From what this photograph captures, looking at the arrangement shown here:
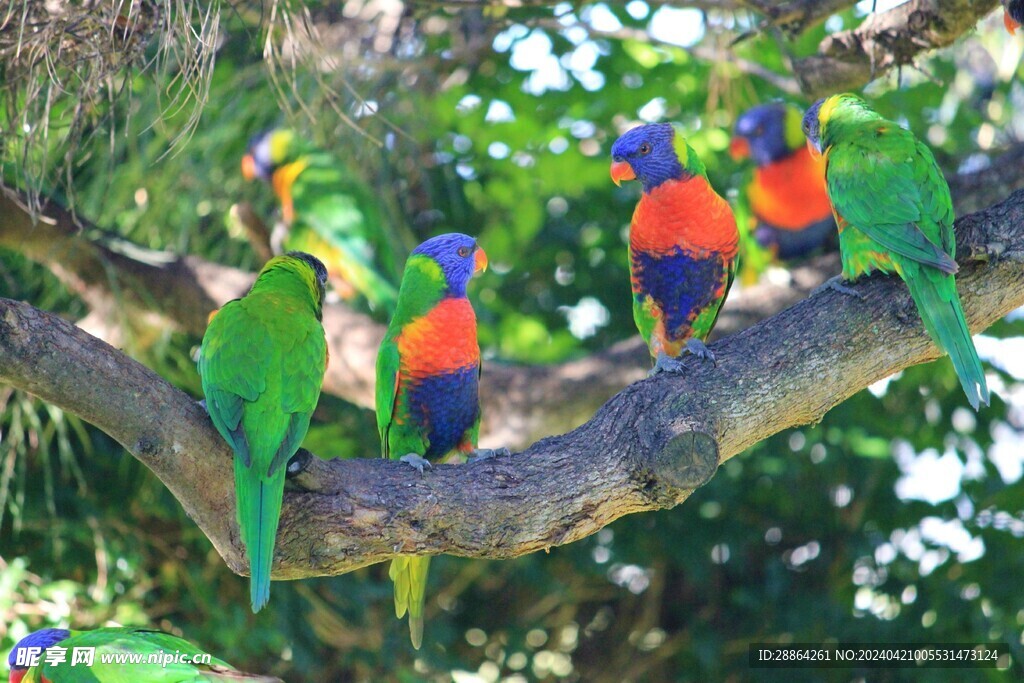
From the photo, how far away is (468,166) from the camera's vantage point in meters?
5.25

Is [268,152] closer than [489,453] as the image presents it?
No

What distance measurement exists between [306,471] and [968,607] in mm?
3476

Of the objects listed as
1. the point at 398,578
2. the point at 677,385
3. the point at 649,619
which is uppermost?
the point at 677,385

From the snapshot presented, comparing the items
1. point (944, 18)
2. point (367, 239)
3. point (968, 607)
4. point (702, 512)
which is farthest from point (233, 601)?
point (944, 18)

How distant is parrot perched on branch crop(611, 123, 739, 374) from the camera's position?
3125mm

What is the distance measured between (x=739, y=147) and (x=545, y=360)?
1520 mm

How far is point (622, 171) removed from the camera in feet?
10.6

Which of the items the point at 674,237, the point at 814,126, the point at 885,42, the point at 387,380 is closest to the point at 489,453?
the point at 387,380

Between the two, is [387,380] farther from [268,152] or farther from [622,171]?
[268,152]

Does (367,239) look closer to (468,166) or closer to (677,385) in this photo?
(468,166)

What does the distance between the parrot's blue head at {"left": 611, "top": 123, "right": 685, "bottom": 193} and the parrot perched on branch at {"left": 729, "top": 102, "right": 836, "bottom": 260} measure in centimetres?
205

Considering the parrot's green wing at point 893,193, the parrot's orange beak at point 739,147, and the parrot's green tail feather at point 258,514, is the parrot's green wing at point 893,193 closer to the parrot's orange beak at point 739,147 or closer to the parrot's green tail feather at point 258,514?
the parrot's green tail feather at point 258,514

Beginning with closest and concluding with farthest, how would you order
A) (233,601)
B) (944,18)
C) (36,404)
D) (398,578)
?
1. (398,578)
2. (944,18)
3. (36,404)
4. (233,601)

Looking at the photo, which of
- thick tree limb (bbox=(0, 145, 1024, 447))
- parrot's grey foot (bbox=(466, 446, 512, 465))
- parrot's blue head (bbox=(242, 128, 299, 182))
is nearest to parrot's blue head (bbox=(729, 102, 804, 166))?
thick tree limb (bbox=(0, 145, 1024, 447))
